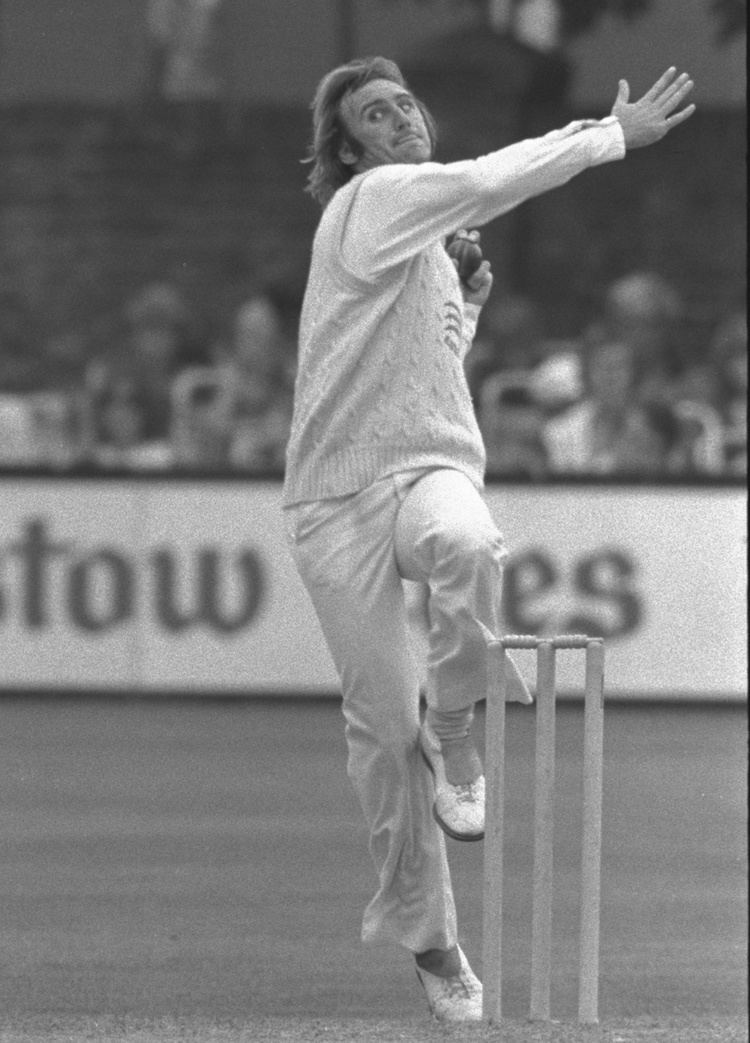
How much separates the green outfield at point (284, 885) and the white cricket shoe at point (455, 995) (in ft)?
0.18

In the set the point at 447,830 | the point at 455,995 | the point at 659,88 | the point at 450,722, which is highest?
the point at 659,88

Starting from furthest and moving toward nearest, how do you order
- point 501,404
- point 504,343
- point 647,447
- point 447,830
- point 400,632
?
point 504,343, point 501,404, point 647,447, point 400,632, point 447,830

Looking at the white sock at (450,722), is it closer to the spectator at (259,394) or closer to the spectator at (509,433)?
the spectator at (509,433)

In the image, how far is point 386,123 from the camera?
5246 mm

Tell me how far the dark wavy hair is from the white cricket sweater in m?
0.19

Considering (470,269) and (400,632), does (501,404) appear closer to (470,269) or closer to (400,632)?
(470,269)

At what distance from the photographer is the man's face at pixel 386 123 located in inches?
206

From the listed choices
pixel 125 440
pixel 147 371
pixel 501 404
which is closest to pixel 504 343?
pixel 501 404

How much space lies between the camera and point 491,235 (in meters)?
13.8

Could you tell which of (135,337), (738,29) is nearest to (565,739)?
(135,337)

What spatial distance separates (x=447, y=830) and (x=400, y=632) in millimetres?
407

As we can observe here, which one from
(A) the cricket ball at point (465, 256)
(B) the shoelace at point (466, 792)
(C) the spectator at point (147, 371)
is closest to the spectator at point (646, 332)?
(C) the spectator at point (147, 371)

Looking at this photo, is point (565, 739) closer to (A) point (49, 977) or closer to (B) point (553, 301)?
(B) point (553, 301)

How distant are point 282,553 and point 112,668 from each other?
959 mm
